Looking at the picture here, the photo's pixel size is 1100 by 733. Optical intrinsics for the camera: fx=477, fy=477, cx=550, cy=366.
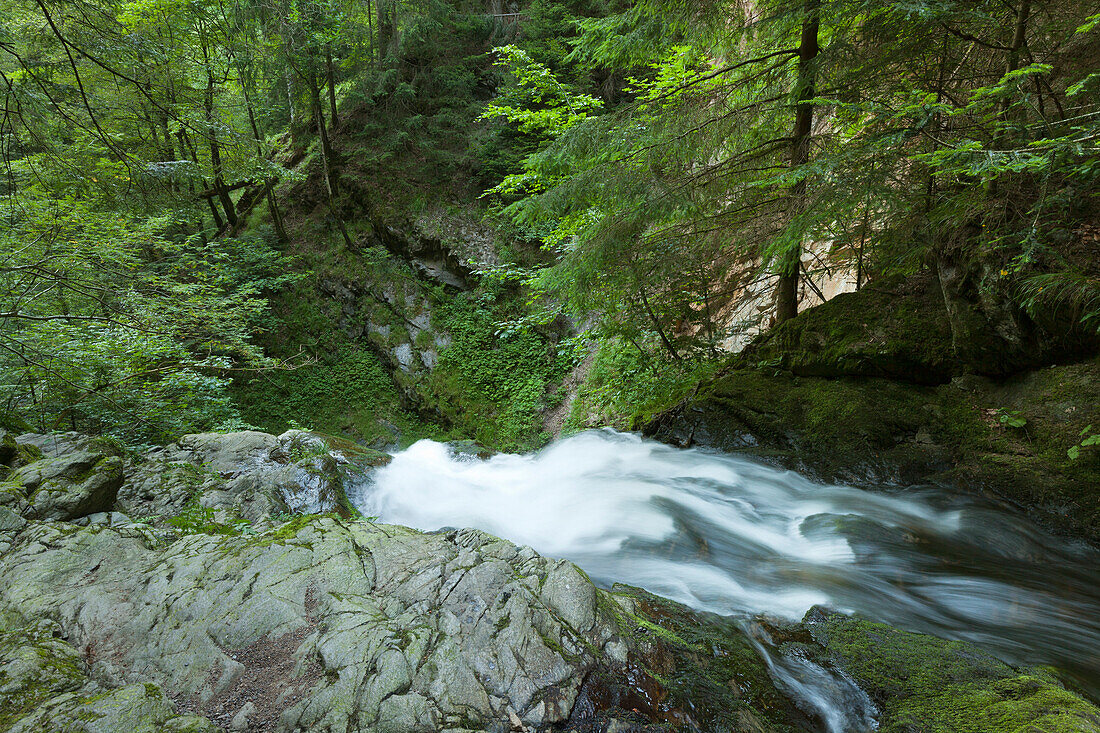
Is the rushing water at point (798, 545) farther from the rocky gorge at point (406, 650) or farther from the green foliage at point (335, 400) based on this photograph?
the green foliage at point (335, 400)

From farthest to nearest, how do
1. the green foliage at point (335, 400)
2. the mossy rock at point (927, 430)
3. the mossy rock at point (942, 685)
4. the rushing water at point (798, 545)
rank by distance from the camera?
the green foliage at point (335, 400)
the mossy rock at point (927, 430)
the rushing water at point (798, 545)
the mossy rock at point (942, 685)

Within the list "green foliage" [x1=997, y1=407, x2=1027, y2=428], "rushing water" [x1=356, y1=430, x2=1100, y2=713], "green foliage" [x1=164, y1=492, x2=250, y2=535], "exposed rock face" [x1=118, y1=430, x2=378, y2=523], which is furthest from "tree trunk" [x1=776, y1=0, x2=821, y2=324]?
"exposed rock face" [x1=118, y1=430, x2=378, y2=523]

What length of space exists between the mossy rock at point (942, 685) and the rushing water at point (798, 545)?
0.99ft

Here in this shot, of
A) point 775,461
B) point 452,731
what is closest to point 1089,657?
point 775,461

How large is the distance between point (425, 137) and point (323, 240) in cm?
466

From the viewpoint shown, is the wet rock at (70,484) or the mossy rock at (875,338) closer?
the wet rock at (70,484)

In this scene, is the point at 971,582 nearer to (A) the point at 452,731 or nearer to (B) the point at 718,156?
(A) the point at 452,731

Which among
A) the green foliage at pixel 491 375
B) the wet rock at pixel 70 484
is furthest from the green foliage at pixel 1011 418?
the green foliage at pixel 491 375

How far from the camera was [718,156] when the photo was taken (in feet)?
19.8

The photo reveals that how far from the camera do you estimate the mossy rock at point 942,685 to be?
6.95ft

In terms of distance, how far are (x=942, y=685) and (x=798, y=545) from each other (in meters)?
1.77

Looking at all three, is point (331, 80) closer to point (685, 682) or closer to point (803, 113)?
point (803, 113)

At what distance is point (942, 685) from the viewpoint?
2.46m

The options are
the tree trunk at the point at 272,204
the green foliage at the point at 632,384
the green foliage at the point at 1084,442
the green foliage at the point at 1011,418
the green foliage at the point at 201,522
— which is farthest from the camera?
the tree trunk at the point at 272,204
